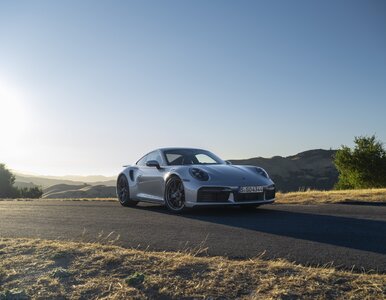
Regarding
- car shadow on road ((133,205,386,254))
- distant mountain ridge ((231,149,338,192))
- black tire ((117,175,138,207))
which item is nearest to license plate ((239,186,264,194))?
car shadow on road ((133,205,386,254))

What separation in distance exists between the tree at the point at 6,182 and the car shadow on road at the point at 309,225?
38.2 m

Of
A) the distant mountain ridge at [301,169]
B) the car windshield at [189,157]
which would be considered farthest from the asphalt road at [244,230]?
the distant mountain ridge at [301,169]

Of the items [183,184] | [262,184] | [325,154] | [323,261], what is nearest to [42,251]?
[323,261]

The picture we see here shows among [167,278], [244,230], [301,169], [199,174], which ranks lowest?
[167,278]

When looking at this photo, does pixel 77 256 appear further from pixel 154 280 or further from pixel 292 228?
pixel 292 228

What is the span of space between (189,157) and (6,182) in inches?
1529

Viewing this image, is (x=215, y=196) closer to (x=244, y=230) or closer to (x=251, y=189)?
(x=251, y=189)

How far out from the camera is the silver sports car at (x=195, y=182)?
27.9 feet

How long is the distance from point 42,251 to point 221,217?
3819 millimetres

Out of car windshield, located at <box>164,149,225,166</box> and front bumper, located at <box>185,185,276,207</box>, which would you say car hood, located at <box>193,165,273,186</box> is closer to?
front bumper, located at <box>185,185,276,207</box>

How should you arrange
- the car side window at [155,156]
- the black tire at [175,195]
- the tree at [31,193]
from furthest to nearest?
the tree at [31,193] < the car side window at [155,156] < the black tire at [175,195]

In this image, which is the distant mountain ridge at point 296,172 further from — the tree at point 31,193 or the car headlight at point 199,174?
the car headlight at point 199,174

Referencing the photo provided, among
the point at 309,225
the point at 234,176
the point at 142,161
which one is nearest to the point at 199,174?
the point at 234,176

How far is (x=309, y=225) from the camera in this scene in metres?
6.84
